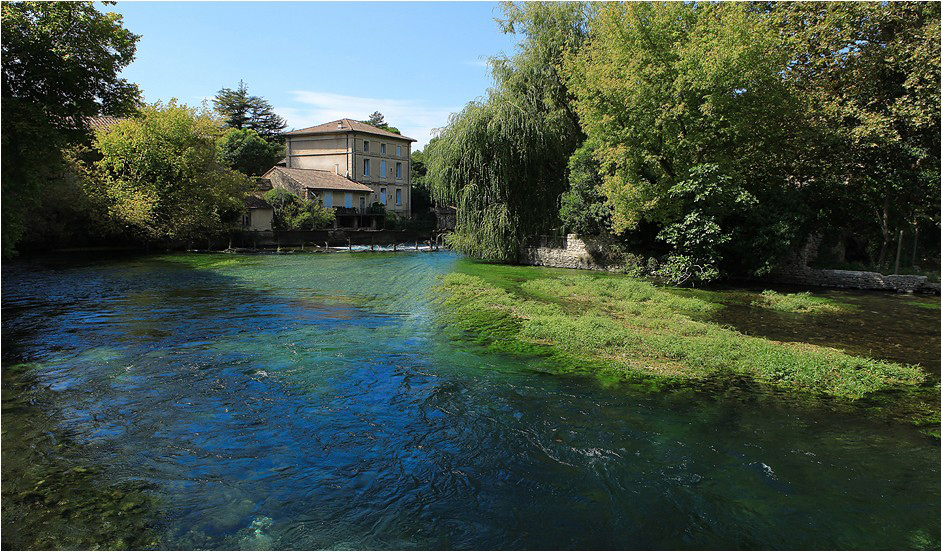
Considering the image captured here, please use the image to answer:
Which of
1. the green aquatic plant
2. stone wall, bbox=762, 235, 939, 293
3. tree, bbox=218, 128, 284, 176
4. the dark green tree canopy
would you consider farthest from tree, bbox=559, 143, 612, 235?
tree, bbox=218, 128, 284, 176

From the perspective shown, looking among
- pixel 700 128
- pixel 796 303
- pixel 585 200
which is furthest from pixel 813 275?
pixel 585 200

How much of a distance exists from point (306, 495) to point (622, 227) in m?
20.3

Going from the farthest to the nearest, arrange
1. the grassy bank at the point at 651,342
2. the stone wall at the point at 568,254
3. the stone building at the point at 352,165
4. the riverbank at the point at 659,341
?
the stone building at the point at 352,165, the stone wall at the point at 568,254, the grassy bank at the point at 651,342, the riverbank at the point at 659,341

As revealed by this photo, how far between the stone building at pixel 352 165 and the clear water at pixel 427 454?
40123mm

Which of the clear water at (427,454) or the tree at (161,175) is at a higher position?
the tree at (161,175)

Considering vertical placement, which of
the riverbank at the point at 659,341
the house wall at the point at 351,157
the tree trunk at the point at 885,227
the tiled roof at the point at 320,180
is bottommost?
the riverbank at the point at 659,341

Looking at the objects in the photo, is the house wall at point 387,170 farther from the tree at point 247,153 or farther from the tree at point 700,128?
the tree at point 700,128

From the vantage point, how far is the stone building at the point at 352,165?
50219mm

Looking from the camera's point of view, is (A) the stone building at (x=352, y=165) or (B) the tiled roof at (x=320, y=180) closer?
(B) the tiled roof at (x=320, y=180)

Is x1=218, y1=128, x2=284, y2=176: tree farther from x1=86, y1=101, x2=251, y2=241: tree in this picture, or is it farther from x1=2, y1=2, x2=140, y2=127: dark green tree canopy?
x1=2, y1=2, x2=140, y2=127: dark green tree canopy

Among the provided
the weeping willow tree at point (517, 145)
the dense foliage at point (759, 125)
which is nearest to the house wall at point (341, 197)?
the weeping willow tree at point (517, 145)

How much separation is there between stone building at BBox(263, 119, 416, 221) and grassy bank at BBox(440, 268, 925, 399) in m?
35.2

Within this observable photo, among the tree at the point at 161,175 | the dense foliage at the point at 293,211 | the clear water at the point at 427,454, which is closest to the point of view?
the clear water at the point at 427,454

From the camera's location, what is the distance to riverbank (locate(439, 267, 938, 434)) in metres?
9.03
